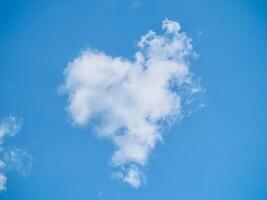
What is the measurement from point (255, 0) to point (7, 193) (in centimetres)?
2900

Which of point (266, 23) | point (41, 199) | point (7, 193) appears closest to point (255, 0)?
point (266, 23)

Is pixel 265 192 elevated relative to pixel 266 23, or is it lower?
→ lower

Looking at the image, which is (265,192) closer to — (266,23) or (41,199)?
(266,23)

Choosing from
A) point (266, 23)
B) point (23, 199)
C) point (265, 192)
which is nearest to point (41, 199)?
point (23, 199)

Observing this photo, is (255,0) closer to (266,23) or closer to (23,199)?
(266,23)

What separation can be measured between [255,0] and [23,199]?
29.1 meters

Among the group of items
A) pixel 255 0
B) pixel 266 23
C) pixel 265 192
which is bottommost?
pixel 265 192

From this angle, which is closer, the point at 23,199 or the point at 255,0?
the point at 255,0

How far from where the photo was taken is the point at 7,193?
21828mm

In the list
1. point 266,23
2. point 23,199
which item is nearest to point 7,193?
point 23,199

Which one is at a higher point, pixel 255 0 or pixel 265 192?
pixel 255 0

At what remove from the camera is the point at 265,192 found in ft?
67.8

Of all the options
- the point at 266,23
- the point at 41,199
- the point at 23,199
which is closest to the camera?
the point at 266,23

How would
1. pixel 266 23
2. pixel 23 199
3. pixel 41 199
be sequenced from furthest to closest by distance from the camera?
pixel 23 199 < pixel 41 199 < pixel 266 23
